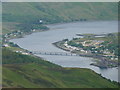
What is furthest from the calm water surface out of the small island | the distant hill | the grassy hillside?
the distant hill

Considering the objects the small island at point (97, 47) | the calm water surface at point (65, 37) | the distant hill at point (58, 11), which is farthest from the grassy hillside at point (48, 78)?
the distant hill at point (58, 11)

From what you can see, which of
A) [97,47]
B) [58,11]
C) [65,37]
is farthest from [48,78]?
[58,11]

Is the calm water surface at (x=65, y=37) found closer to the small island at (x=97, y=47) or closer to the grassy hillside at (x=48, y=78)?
the small island at (x=97, y=47)

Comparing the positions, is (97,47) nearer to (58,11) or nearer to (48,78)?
(48,78)

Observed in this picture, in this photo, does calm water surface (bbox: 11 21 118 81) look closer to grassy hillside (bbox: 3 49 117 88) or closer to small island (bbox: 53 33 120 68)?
small island (bbox: 53 33 120 68)

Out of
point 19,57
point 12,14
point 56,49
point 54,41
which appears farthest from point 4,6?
point 19,57

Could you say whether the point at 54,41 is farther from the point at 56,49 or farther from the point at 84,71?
the point at 84,71
